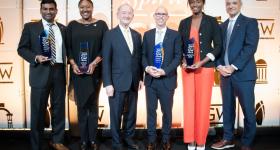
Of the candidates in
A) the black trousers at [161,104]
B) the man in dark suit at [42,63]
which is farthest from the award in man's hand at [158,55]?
the man in dark suit at [42,63]

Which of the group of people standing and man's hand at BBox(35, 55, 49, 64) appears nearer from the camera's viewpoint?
man's hand at BBox(35, 55, 49, 64)

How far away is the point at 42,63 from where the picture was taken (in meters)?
3.95

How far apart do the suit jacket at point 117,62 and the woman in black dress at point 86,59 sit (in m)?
0.13

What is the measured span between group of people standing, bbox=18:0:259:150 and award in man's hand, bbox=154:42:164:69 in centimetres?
2

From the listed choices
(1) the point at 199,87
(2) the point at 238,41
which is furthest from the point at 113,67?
(2) the point at 238,41

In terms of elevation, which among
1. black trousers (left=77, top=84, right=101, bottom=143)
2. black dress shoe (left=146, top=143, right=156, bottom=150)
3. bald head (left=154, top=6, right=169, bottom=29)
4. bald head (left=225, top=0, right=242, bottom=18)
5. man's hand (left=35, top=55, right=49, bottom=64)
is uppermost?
bald head (left=225, top=0, right=242, bottom=18)

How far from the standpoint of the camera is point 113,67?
4023 mm

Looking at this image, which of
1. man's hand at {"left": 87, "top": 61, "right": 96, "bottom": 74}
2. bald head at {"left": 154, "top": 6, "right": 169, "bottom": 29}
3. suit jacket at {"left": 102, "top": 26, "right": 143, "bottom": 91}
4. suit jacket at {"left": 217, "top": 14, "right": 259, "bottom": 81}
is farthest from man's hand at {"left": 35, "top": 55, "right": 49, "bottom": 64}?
suit jacket at {"left": 217, "top": 14, "right": 259, "bottom": 81}

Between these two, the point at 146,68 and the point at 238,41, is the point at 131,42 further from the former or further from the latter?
the point at 238,41

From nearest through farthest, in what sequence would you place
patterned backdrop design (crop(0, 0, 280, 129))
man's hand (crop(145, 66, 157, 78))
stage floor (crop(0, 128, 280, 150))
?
man's hand (crop(145, 66, 157, 78)), stage floor (crop(0, 128, 280, 150)), patterned backdrop design (crop(0, 0, 280, 129))

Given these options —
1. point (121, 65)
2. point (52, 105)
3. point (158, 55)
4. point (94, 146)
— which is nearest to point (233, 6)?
point (158, 55)

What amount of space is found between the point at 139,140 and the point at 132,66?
125 centimetres

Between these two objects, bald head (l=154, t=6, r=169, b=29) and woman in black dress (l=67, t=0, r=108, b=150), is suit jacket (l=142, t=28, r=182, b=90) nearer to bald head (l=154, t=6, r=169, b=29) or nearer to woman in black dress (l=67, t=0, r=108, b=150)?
bald head (l=154, t=6, r=169, b=29)

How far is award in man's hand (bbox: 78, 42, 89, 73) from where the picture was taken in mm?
3930
